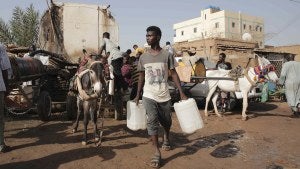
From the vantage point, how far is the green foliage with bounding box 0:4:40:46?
2197 centimetres

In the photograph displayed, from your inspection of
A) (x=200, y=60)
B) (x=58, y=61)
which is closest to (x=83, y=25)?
(x=58, y=61)

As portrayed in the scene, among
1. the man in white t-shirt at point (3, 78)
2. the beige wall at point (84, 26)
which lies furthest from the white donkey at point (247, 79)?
the man in white t-shirt at point (3, 78)

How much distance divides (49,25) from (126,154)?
800 cm

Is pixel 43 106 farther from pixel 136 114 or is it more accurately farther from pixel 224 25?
pixel 224 25

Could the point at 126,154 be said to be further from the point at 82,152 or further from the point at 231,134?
the point at 231,134

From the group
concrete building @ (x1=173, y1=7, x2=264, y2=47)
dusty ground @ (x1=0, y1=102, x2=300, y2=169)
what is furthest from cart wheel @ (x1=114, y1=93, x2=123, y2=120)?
concrete building @ (x1=173, y1=7, x2=264, y2=47)

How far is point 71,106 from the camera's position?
30.3 ft

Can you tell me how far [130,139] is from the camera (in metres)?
7.30

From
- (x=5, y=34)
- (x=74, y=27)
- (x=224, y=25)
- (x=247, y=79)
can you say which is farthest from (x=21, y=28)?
(x=224, y=25)

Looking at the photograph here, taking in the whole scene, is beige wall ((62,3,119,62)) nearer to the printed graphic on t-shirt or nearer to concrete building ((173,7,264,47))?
the printed graphic on t-shirt

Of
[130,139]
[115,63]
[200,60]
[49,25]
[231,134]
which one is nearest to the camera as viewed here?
[130,139]

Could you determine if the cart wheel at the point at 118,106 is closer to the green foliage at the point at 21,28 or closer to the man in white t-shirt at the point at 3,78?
the man in white t-shirt at the point at 3,78

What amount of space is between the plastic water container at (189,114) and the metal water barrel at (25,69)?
4.00 metres

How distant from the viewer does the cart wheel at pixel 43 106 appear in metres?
8.72
